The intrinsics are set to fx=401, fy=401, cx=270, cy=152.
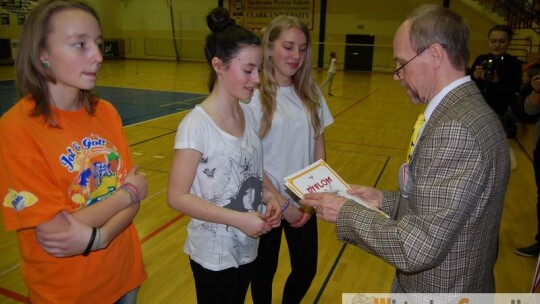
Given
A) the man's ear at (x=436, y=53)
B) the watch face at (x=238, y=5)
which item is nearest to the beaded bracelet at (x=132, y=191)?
the man's ear at (x=436, y=53)

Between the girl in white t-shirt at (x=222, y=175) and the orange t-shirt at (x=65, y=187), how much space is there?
265 mm

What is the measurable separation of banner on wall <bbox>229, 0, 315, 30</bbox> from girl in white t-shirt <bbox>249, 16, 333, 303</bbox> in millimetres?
20876

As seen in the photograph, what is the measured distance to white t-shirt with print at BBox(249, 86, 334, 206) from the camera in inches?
91.6

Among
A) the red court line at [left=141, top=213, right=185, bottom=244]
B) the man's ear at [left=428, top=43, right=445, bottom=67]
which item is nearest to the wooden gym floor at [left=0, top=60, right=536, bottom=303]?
the red court line at [left=141, top=213, right=185, bottom=244]

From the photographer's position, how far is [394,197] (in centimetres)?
199

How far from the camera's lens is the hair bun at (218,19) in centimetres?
184

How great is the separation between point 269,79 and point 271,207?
87 cm

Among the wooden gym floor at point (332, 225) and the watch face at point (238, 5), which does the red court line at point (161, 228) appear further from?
the watch face at point (238, 5)

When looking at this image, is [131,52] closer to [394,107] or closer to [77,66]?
[394,107]

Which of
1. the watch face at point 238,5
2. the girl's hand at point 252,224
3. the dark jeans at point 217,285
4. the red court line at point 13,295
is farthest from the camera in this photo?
the watch face at point 238,5

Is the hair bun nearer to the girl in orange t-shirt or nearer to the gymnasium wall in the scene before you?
the girl in orange t-shirt

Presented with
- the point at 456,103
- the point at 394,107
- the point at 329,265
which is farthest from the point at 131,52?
the point at 456,103

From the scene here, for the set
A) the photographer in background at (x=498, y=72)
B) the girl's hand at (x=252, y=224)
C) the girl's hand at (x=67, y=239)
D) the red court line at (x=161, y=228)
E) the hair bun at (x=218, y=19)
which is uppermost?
the hair bun at (x=218, y=19)

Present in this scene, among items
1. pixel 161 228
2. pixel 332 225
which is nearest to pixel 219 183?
pixel 161 228
